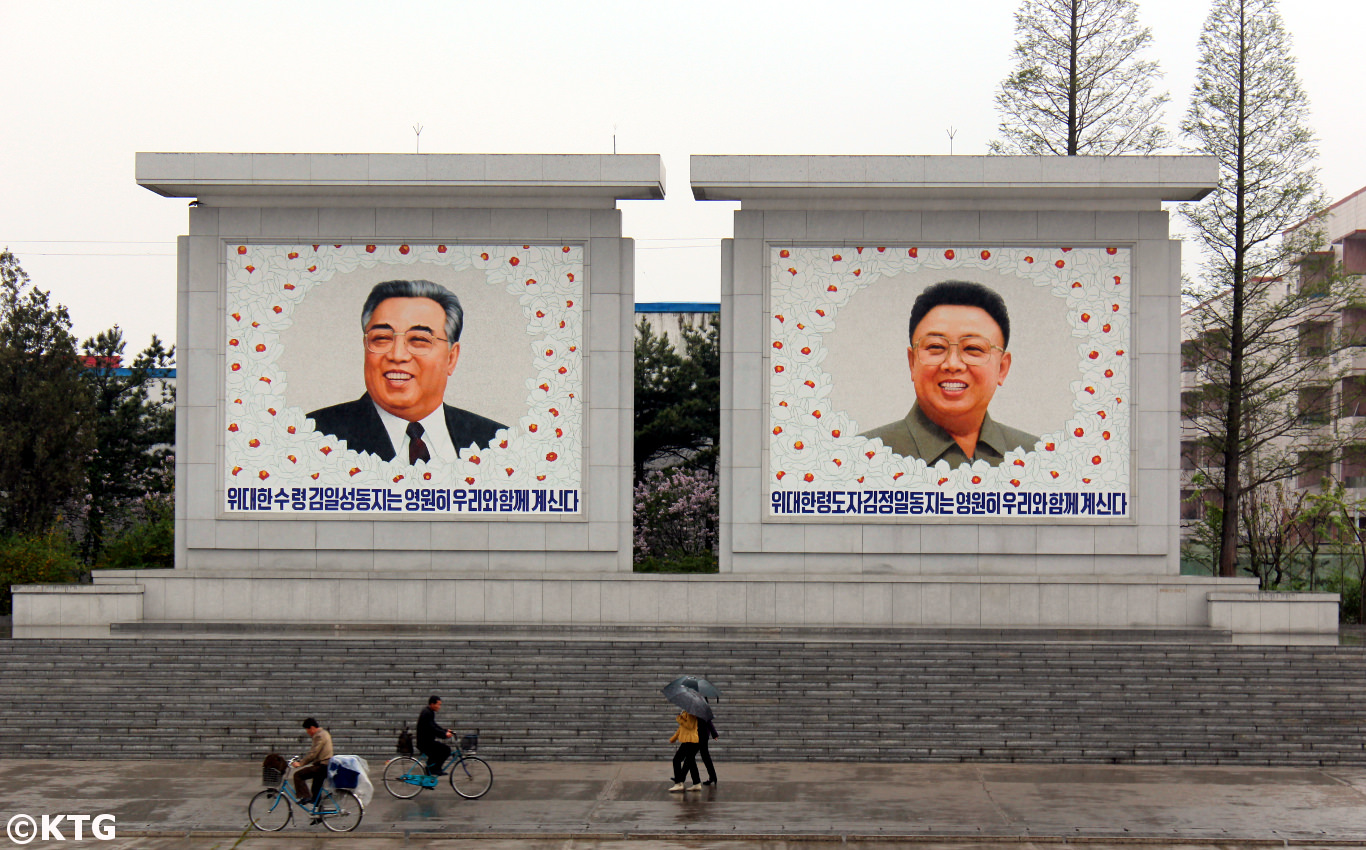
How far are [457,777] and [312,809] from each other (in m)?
2.09

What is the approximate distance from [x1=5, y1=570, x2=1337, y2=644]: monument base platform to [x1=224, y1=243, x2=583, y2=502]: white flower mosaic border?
1.96m

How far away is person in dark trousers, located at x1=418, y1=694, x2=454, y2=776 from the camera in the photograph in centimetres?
1716

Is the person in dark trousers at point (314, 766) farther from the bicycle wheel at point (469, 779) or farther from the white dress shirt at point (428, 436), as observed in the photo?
the white dress shirt at point (428, 436)

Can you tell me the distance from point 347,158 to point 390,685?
10170 mm

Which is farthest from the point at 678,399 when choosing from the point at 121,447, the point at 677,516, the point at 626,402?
the point at 121,447

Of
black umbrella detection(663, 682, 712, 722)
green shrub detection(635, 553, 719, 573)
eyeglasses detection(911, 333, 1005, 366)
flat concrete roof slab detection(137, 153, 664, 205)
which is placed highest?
flat concrete roof slab detection(137, 153, 664, 205)

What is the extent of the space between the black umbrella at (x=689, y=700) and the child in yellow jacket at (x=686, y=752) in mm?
186

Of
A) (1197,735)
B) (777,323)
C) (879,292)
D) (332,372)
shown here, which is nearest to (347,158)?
(332,372)

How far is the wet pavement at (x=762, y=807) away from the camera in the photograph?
15.4 metres

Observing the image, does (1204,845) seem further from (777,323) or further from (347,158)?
(347,158)

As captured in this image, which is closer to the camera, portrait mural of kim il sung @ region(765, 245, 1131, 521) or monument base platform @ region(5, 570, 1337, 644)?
monument base platform @ region(5, 570, 1337, 644)

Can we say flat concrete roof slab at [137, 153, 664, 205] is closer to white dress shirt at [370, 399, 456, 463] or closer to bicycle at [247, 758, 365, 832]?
white dress shirt at [370, 399, 456, 463]

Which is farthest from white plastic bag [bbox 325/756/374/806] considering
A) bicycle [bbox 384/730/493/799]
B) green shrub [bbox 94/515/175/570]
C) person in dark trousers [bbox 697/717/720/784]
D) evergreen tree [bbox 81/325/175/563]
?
evergreen tree [bbox 81/325/175/563]

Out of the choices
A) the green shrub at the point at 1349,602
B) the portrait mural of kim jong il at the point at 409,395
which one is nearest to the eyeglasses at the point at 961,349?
the portrait mural of kim jong il at the point at 409,395
